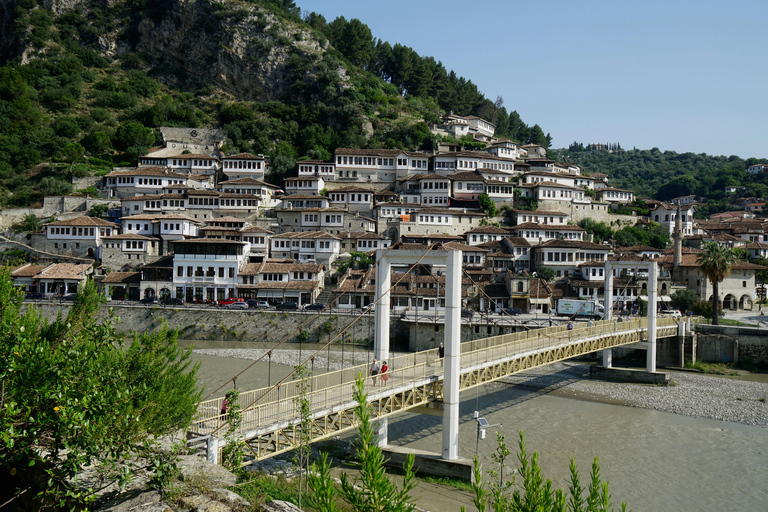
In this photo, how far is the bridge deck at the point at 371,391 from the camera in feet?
40.5

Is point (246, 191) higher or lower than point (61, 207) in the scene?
higher

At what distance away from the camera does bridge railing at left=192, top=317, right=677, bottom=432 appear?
41.4ft

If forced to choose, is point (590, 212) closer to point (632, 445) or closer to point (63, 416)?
point (632, 445)

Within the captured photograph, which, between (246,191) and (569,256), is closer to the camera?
(569,256)

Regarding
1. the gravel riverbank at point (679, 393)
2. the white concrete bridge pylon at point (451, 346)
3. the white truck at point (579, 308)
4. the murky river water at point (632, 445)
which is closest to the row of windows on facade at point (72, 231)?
the murky river water at point (632, 445)

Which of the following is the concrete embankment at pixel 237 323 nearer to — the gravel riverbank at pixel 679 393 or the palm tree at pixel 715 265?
the gravel riverbank at pixel 679 393

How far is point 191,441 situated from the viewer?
35.7 ft

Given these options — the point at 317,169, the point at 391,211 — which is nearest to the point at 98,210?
the point at 317,169

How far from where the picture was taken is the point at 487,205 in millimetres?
58031

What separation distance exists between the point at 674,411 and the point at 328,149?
5959 cm

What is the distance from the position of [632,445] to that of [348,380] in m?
11.2

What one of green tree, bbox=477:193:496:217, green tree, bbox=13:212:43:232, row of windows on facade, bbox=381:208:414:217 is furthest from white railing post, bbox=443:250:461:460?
green tree, bbox=13:212:43:232

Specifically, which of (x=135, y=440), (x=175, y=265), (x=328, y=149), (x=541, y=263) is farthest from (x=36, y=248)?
(x=135, y=440)

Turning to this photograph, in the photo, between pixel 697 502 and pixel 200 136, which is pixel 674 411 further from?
pixel 200 136
